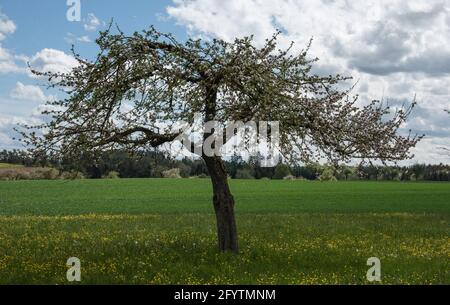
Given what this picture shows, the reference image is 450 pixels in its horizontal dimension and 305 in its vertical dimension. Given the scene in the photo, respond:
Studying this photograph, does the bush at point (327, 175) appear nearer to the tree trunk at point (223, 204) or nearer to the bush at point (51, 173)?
the tree trunk at point (223, 204)

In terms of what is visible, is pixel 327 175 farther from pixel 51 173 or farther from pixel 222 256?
pixel 51 173

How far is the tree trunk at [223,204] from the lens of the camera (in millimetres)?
17281

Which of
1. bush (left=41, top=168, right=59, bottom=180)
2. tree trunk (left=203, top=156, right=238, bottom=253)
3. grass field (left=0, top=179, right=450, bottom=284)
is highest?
bush (left=41, top=168, right=59, bottom=180)

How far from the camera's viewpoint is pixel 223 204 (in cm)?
1733

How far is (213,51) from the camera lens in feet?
52.8

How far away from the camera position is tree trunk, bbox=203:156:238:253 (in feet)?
56.7

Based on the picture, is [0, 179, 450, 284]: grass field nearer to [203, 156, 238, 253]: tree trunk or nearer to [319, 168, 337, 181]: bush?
[203, 156, 238, 253]: tree trunk

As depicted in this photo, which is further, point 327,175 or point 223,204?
point 223,204

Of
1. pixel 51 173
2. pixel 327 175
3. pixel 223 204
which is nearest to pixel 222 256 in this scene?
pixel 223 204

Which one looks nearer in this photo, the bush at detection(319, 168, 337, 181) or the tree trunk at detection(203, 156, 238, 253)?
the bush at detection(319, 168, 337, 181)

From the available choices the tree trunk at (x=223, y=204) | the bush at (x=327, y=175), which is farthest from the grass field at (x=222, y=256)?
the bush at (x=327, y=175)

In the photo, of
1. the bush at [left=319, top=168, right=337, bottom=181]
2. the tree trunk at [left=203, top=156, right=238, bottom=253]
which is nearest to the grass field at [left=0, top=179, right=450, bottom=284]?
the tree trunk at [left=203, top=156, right=238, bottom=253]

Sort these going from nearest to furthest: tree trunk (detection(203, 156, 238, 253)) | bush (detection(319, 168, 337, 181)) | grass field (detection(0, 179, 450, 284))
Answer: grass field (detection(0, 179, 450, 284)) → bush (detection(319, 168, 337, 181)) → tree trunk (detection(203, 156, 238, 253))
